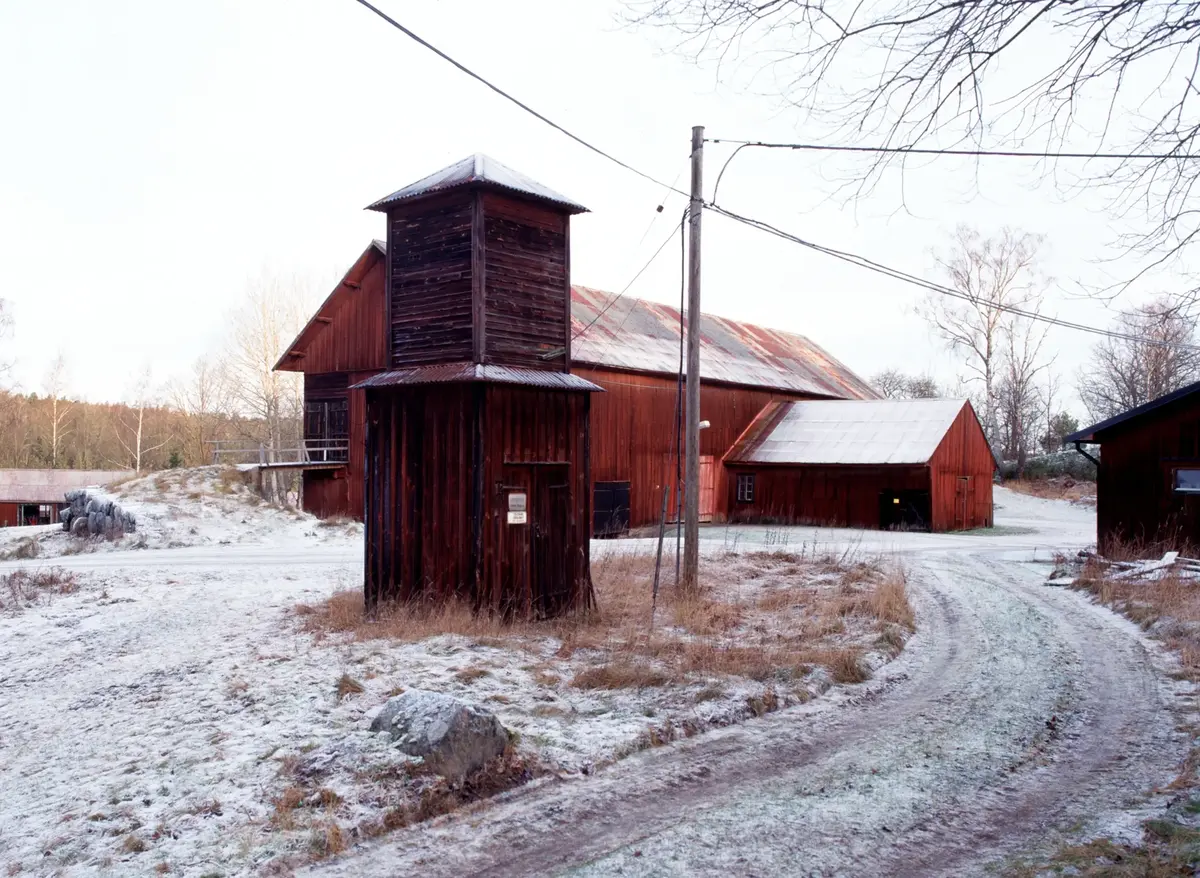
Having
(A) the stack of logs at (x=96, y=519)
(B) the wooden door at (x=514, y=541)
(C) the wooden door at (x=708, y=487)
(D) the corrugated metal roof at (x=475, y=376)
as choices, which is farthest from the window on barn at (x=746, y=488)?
(B) the wooden door at (x=514, y=541)

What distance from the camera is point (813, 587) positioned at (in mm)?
14484

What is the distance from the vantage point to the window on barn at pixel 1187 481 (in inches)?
727

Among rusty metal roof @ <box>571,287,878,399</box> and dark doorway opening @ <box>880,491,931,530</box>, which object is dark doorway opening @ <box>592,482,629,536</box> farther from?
dark doorway opening @ <box>880,491,931,530</box>

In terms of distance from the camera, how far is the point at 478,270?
11.2 meters

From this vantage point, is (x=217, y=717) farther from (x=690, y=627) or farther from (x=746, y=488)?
(x=746, y=488)

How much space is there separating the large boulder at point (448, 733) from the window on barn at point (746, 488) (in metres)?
27.3

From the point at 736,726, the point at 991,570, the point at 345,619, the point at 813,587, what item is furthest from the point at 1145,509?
the point at 345,619

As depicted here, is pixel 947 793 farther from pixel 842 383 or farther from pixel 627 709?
pixel 842 383

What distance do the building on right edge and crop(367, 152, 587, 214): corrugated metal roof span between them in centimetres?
2085

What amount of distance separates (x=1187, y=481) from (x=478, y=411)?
53.5 feet

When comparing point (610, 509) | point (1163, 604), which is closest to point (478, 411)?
point (1163, 604)

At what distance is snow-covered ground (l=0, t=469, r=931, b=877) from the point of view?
5.15 metres

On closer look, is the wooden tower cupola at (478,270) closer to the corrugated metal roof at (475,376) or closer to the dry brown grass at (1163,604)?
the corrugated metal roof at (475,376)

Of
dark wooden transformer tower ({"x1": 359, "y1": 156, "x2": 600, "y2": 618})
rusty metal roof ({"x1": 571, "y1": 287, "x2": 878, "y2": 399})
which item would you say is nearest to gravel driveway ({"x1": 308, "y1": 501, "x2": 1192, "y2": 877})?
dark wooden transformer tower ({"x1": 359, "y1": 156, "x2": 600, "y2": 618})
